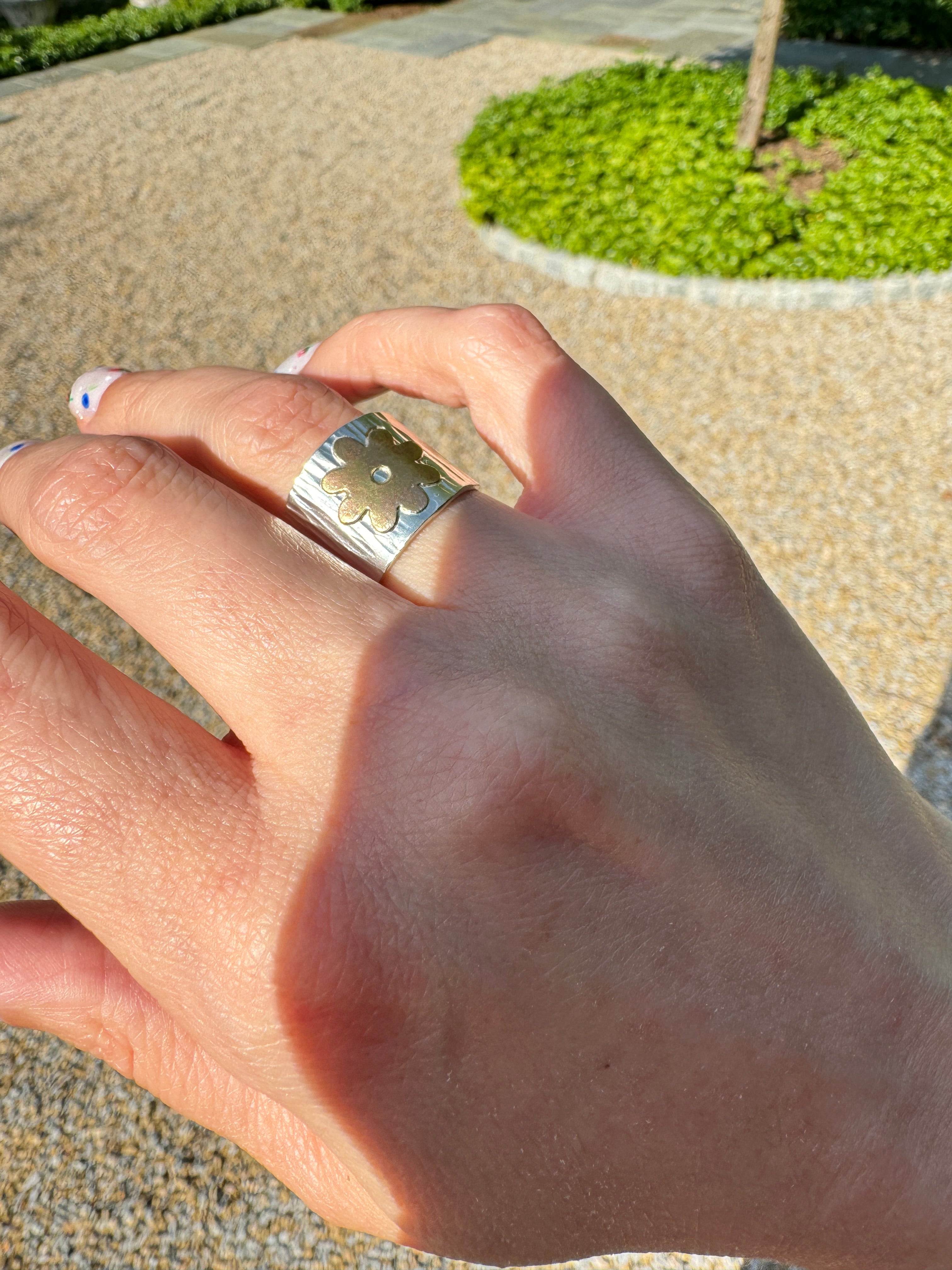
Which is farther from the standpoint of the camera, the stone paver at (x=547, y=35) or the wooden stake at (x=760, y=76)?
the stone paver at (x=547, y=35)

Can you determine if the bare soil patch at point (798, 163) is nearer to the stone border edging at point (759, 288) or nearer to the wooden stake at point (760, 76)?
the wooden stake at point (760, 76)

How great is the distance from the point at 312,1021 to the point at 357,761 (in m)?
0.28

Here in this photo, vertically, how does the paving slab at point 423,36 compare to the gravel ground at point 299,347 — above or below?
above

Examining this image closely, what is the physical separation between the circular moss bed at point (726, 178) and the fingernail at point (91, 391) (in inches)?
192

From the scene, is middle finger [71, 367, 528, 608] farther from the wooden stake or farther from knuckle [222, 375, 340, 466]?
the wooden stake

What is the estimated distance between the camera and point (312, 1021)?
94cm

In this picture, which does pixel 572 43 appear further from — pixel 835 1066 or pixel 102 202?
pixel 835 1066

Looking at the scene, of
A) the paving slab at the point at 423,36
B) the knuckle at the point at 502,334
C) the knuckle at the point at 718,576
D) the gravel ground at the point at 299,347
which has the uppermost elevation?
the paving slab at the point at 423,36

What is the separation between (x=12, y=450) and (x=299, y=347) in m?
4.25

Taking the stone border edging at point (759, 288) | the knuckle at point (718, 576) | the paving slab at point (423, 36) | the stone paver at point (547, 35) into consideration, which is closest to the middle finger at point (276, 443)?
the knuckle at point (718, 576)

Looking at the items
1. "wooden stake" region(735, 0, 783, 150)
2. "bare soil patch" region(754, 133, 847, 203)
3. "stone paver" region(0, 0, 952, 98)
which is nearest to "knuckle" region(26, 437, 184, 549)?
"bare soil patch" region(754, 133, 847, 203)

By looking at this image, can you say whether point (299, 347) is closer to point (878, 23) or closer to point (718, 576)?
point (718, 576)

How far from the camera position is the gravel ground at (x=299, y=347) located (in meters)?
2.30

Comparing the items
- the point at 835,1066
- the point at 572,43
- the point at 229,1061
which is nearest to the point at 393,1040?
the point at 229,1061
